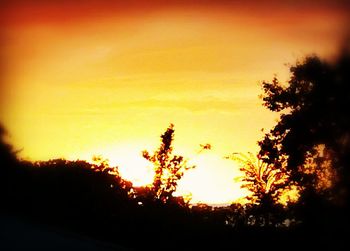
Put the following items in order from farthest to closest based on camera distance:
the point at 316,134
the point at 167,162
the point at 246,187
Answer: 1. the point at 167,162
2. the point at 246,187
3. the point at 316,134

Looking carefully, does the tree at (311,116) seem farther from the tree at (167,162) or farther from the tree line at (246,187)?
the tree at (167,162)

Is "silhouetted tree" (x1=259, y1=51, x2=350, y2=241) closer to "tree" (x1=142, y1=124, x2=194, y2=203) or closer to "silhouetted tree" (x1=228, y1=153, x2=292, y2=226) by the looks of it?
"silhouetted tree" (x1=228, y1=153, x2=292, y2=226)

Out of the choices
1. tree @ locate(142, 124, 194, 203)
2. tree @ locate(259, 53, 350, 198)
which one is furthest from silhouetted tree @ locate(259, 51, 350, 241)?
tree @ locate(142, 124, 194, 203)

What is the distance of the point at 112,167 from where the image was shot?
36281mm

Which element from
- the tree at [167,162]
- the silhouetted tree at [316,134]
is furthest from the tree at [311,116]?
the tree at [167,162]

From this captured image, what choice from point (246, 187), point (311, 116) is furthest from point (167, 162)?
point (311, 116)

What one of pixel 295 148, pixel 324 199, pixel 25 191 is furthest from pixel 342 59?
pixel 25 191

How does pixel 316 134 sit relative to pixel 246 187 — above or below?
above

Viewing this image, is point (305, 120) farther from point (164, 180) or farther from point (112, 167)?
point (164, 180)

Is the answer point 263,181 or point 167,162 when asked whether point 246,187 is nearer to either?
point 263,181

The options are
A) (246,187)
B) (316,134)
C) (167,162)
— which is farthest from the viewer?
(167,162)

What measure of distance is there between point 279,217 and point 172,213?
14.5 m

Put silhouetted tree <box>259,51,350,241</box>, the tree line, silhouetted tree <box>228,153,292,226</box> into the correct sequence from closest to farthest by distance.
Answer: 1. the tree line
2. silhouetted tree <box>259,51,350,241</box>
3. silhouetted tree <box>228,153,292,226</box>

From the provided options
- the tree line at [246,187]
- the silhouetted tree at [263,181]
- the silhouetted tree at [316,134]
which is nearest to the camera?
the tree line at [246,187]
